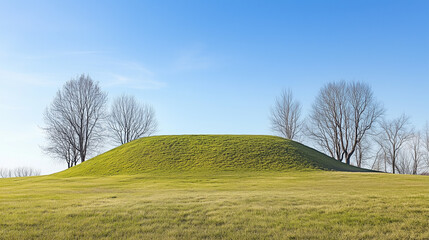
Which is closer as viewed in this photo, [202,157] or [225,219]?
[225,219]

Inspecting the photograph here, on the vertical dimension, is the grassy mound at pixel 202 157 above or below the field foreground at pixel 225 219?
above

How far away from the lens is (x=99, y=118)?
54.3m

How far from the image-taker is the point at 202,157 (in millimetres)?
42469

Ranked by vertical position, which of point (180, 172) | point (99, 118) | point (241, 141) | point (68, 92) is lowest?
point (180, 172)

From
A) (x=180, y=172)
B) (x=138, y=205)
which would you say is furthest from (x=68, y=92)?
(x=138, y=205)

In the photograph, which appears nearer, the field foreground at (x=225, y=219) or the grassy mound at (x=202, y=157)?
the field foreground at (x=225, y=219)

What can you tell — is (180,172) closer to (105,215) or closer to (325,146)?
(105,215)

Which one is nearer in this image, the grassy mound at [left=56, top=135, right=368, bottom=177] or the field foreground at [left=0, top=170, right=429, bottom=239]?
the field foreground at [left=0, top=170, right=429, bottom=239]

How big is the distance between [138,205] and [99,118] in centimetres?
4555

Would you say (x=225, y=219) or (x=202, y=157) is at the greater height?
(x=202, y=157)

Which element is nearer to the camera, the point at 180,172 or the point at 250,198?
the point at 250,198

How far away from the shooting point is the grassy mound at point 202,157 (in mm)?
39406

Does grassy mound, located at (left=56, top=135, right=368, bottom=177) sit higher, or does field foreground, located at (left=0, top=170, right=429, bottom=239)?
grassy mound, located at (left=56, top=135, right=368, bottom=177)

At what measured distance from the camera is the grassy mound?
1551 inches
